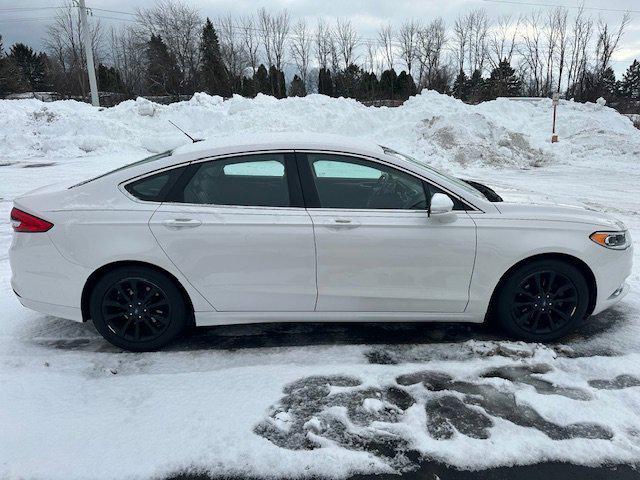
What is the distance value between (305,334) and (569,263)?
212 centimetres

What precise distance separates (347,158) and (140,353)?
216 cm

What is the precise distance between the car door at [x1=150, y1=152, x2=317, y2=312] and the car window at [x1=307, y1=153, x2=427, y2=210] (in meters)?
0.20

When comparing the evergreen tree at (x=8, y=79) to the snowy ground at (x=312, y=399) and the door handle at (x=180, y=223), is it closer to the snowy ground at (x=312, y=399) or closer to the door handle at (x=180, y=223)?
the snowy ground at (x=312, y=399)

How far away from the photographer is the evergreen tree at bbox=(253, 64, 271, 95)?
4028 centimetres

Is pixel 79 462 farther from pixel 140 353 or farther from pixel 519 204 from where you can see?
pixel 519 204

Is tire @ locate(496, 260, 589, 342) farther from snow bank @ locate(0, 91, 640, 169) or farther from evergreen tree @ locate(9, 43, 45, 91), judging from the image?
evergreen tree @ locate(9, 43, 45, 91)

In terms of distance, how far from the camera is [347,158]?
358 centimetres

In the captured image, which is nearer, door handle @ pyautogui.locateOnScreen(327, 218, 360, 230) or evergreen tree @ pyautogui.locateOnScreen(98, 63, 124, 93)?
door handle @ pyautogui.locateOnScreen(327, 218, 360, 230)

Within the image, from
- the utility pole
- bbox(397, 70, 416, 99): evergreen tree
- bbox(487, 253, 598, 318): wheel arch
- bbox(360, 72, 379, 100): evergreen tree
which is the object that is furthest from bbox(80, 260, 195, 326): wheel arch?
bbox(397, 70, 416, 99): evergreen tree

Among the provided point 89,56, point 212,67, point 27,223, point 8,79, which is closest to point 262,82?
point 212,67

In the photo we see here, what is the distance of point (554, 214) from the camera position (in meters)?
3.61

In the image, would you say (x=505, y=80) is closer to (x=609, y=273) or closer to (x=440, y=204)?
(x=609, y=273)

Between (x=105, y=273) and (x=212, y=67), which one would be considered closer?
(x=105, y=273)

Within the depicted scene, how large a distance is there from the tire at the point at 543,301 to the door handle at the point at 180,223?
234 cm
